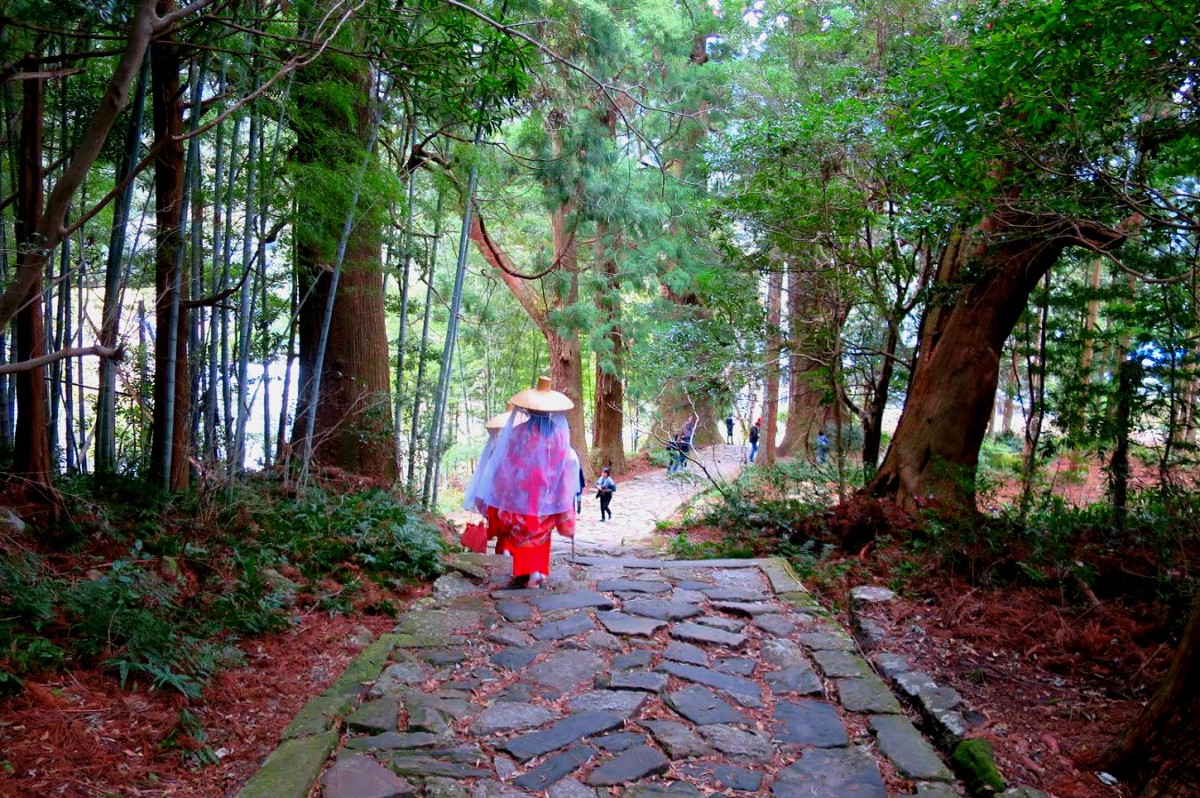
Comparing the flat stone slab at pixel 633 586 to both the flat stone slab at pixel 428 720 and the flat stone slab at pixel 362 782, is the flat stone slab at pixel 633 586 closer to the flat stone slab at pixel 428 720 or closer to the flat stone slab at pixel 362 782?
the flat stone slab at pixel 428 720

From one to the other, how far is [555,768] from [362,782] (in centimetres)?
67

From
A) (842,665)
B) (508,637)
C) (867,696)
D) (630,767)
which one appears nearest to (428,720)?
(630,767)

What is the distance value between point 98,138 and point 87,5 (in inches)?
60.0

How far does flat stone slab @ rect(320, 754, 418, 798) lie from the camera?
2559 mm

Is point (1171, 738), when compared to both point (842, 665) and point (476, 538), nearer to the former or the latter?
point (842, 665)

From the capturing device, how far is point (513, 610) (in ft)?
15.5

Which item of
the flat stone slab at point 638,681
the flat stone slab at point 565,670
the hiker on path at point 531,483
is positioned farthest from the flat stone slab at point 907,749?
the hiker on path at point 531,483

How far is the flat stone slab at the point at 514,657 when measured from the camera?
3844 mm

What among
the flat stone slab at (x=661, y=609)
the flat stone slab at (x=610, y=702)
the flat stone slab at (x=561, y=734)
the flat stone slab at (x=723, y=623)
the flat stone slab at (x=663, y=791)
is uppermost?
the flat stone slab at (x=661, y=609)

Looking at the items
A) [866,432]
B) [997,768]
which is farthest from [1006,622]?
[866,432]

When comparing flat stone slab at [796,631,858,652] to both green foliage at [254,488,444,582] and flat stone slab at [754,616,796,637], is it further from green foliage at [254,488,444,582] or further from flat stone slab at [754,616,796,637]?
green foliage at [254,488,444,582]

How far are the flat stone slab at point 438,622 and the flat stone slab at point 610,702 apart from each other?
1100mm

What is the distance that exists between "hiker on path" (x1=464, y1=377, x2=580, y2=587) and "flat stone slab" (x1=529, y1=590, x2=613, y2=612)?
1.01ft

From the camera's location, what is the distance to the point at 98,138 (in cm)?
276
